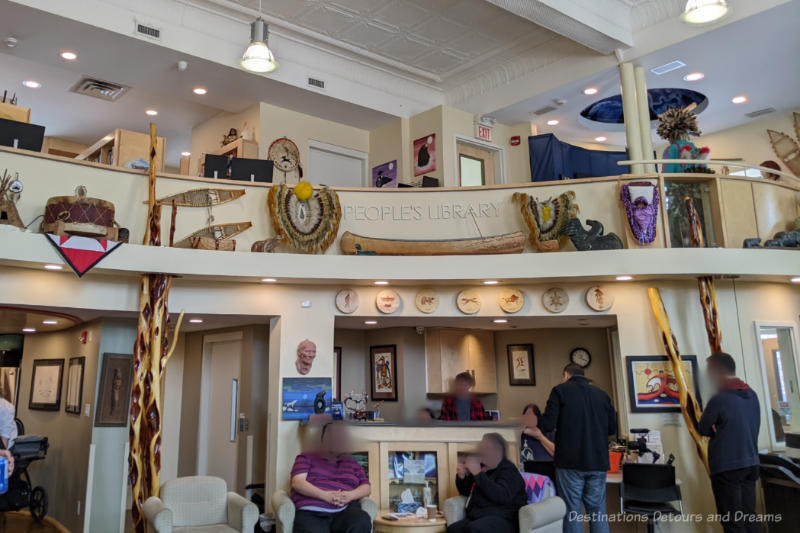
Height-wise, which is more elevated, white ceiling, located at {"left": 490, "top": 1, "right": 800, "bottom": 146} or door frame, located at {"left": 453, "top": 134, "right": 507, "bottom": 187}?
white ceiling, located at {"left": 490, "top": 1, "right": 800, "bottom": 146}

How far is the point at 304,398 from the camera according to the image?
6672mm

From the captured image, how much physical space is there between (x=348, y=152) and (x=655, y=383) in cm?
665

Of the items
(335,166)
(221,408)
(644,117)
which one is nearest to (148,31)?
(335,166)

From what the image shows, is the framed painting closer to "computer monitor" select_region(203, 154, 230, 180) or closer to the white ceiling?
"computer monitor" select_region(203, 154, 230, 180)

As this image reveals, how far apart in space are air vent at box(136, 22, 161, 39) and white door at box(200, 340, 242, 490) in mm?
4239

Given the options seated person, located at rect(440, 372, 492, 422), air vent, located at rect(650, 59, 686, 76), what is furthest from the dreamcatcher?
air vent, located at rect(650, 59, 686, 76)

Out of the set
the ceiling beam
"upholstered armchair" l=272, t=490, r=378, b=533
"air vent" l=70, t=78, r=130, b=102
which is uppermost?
the ceiling beam

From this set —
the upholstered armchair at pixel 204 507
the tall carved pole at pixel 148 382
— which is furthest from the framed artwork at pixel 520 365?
the tall carved pole at pixel 148 382

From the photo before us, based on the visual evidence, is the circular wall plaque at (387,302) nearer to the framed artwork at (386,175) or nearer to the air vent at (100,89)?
the framed artwork at (386,175)

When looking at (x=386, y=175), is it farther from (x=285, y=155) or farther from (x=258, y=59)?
(x=258, y=59)

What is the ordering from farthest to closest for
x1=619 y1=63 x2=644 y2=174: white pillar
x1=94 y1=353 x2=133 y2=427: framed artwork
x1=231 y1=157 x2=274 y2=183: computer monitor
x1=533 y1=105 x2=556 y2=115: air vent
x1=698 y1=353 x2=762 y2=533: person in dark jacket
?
1. x1=533 y1=105 x2=556 y2=115: air vent
2. x1=619 y1=63 x2=644 y2=174: white pillar
3. x1=94 y1=353 x2=133 y2=427: framed artwork
4. x1=231 y1=157 x2=274 y2=183: computer monitor
5. x1=698 y1=353 x2=762 y2=533: person in dark jacket

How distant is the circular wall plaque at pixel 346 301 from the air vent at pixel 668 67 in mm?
6080

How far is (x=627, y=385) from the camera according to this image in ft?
22.0

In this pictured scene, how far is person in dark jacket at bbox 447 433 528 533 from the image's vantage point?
16.1 ft
